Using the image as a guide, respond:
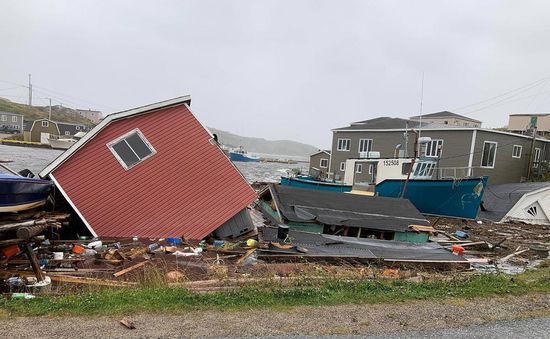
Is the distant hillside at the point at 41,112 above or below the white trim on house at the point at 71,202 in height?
above

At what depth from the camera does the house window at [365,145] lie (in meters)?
37.8

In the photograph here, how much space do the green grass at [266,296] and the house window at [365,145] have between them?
30.0 m

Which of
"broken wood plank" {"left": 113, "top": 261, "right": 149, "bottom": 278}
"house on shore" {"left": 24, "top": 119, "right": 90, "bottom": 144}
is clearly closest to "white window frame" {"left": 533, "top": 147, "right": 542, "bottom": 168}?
"broken wood plank" {"left": 113, "top": 261, "right": 149, "bottom": 278}

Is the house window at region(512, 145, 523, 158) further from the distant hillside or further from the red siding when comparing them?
the distant hillside

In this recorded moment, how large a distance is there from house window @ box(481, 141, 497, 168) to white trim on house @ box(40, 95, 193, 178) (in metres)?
25.7

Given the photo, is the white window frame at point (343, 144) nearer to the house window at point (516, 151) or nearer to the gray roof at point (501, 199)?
the house window at point (516, 151)

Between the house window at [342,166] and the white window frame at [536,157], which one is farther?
the house window at [342,166]

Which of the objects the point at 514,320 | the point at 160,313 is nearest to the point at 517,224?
the point at 514,320

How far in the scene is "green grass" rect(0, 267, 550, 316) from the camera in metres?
6.01

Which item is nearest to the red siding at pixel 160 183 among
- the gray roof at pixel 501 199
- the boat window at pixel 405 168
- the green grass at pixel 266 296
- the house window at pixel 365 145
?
the green grass at pixel 266 296

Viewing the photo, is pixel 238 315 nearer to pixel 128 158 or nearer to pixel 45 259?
pixel 45 259

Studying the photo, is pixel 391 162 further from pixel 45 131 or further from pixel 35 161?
pixel 45 131

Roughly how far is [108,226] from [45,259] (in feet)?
9.87

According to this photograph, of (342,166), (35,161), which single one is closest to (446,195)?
(342,166)
